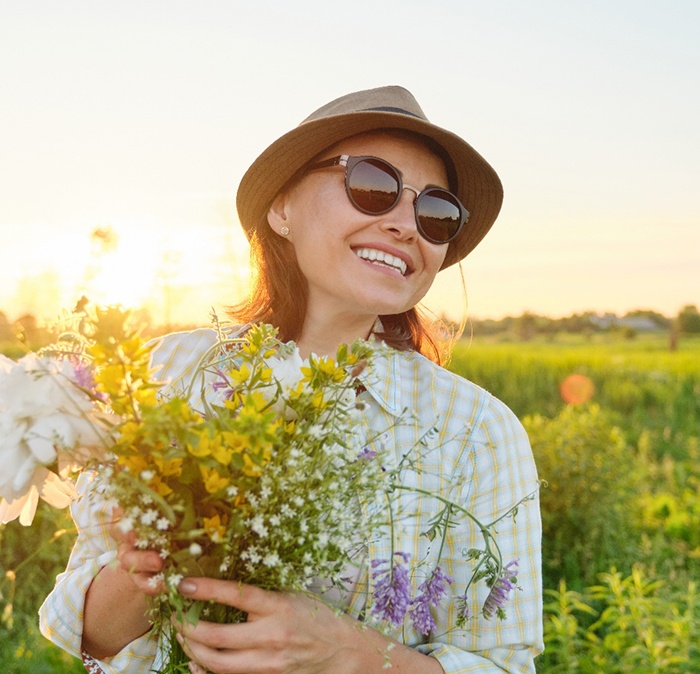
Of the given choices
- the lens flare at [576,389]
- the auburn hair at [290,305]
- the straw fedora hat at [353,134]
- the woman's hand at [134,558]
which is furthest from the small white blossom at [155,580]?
the lens flare at [576,389]

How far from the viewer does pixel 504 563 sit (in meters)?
1.71

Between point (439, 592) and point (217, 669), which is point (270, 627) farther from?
point (439, 592)

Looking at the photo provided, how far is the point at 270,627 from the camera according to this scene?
130cm

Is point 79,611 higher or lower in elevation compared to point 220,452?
lower

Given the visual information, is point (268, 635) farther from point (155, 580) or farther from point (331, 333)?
point (331, 333)

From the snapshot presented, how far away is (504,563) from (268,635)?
610 millimetres

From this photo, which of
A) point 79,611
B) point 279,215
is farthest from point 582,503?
point 79,611

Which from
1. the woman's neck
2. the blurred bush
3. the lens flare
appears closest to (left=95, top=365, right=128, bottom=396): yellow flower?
the woman's neck

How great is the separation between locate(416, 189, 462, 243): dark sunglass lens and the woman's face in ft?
0.07

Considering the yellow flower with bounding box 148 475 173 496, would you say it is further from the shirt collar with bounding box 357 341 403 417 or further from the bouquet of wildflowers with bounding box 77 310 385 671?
the shirt collar with bounding box 357 341 403 417

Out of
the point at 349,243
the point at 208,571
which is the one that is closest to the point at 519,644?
the point at 208,571

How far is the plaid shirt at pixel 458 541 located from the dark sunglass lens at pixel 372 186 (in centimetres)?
36

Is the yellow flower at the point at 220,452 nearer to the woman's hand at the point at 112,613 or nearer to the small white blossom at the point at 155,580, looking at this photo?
the small white blossom at the point at 155,580

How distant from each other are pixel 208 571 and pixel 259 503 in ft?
0.56
